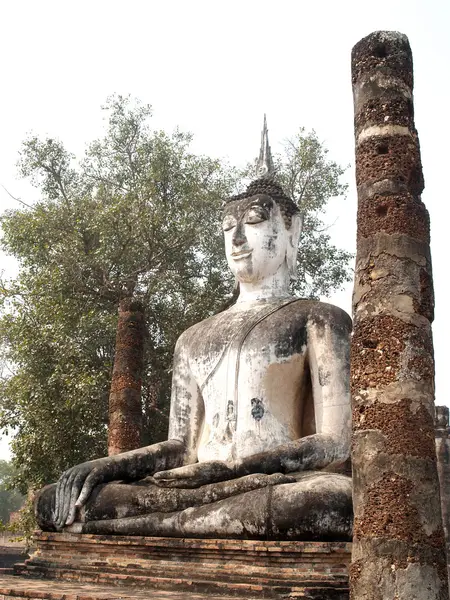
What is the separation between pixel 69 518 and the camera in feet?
21.4

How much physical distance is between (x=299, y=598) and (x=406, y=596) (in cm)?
90

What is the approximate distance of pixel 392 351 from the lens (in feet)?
15.1

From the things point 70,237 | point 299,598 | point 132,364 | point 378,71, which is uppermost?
point 70,237

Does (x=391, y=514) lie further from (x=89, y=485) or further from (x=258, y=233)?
(x=258, y=233)

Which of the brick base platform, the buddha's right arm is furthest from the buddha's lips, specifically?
the brick base platform

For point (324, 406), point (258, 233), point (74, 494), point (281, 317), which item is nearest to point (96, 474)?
point (74, 494)

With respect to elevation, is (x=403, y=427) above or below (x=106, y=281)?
below

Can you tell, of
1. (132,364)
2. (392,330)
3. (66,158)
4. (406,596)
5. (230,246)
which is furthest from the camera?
(66,158)

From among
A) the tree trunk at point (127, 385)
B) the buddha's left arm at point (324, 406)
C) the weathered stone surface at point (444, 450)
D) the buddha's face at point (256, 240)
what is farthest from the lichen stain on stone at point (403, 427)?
the weathered stone surface at point (444, 450)

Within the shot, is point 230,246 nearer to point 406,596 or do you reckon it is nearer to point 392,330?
point 392,330

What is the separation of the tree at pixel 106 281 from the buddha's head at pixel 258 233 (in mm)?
5051

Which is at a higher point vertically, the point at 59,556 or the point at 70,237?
the point at 70,237

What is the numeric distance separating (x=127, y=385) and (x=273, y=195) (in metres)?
3.79

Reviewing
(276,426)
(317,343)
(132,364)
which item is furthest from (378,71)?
(132,364)
